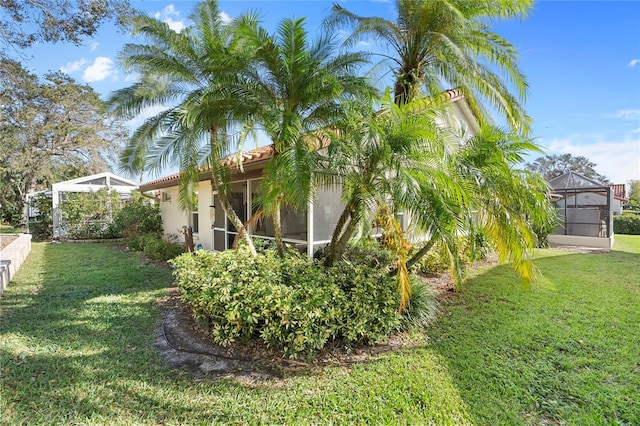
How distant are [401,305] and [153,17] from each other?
7.81m

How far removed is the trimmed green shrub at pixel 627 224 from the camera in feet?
80.8

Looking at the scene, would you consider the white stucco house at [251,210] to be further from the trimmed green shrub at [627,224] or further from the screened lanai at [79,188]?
the trimmed green shrub at [627,224]

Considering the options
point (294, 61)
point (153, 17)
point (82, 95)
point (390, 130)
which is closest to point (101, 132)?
point (82, 95)

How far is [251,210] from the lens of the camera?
10.3 meters

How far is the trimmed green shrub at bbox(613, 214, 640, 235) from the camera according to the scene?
2462 centimetres

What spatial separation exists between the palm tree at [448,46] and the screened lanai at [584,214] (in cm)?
1184

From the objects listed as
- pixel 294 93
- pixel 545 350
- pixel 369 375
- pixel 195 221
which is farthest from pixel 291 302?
pixel 195 221

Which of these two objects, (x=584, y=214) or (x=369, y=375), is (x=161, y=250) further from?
(x=584, y=214)

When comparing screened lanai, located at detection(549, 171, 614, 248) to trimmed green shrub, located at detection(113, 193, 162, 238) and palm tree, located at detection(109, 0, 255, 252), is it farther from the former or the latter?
trimmed green shrub, located at detection(113, 193, 162, 238)

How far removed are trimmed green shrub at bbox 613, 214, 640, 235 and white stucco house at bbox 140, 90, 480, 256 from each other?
20.1 meters

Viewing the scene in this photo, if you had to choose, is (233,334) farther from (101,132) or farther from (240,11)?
(101,132)

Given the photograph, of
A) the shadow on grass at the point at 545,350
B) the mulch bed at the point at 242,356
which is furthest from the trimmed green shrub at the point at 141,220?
the shadow on grass at the point at 545,350

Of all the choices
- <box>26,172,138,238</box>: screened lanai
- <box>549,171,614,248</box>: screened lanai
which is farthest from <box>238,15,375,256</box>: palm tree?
<box>26,172,138,238</box>: screened lanai

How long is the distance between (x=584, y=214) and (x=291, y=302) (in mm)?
20474
